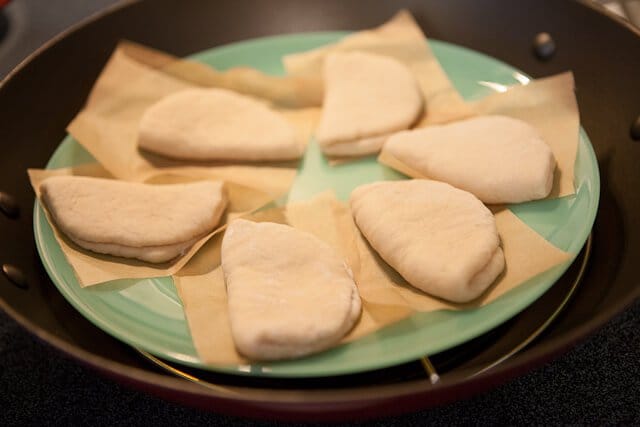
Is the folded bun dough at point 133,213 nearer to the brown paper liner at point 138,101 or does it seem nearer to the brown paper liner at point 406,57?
the brown paper liner at point 138,101

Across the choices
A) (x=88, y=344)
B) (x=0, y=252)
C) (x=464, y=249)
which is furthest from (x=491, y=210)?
(x=0, y=252)

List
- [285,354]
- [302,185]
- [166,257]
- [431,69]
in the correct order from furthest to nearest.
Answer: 1. [431,69]
2. [302,185]
3. [166,257]
4. [285,354]

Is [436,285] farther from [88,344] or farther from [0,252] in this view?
[0,252]

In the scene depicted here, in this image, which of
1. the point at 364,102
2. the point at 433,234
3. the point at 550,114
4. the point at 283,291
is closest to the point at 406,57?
the point at 364,102

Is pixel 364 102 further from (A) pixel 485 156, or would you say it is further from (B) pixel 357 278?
(B) pixel 357 278

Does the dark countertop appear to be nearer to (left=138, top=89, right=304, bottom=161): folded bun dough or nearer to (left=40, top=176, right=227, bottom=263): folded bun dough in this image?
(left=40, top=176, right=227, bottom=263): folded bun dough

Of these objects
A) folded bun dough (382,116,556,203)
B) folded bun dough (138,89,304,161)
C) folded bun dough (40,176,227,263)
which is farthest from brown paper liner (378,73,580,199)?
folded bun dough (40,176,227,263)

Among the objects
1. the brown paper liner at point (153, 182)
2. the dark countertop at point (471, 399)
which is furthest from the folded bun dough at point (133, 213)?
the dark countertop at point (471, 399)

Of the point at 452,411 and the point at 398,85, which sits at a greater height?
the point at 398,85
